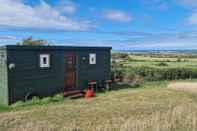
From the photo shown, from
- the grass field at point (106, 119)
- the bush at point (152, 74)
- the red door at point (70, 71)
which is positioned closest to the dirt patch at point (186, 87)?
the grass field at point (106, 119)

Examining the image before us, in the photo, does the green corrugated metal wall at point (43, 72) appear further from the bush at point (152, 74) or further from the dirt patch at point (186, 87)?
the bush at point (152, 74)

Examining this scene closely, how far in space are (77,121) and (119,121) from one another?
41.0 inches

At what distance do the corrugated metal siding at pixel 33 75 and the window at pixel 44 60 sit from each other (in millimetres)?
131

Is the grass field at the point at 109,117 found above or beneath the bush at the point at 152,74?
beneath

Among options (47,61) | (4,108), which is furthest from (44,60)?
(4,108)

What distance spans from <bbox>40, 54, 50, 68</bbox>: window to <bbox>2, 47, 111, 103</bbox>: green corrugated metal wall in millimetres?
140

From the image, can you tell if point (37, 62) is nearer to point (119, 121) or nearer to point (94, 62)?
point (94, 62)

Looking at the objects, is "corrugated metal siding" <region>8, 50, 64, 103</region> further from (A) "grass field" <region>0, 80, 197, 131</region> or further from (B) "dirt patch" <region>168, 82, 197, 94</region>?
(B) "dirt patch" <region>168, 82, 197, 94</region>

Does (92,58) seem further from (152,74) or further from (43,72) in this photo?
(152,74)

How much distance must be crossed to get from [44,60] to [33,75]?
31.4 inches

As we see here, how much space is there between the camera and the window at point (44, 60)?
35.8 ft

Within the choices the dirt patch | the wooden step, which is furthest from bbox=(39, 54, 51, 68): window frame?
the dirt patch

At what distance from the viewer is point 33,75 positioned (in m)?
10.8

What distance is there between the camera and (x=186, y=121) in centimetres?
523
